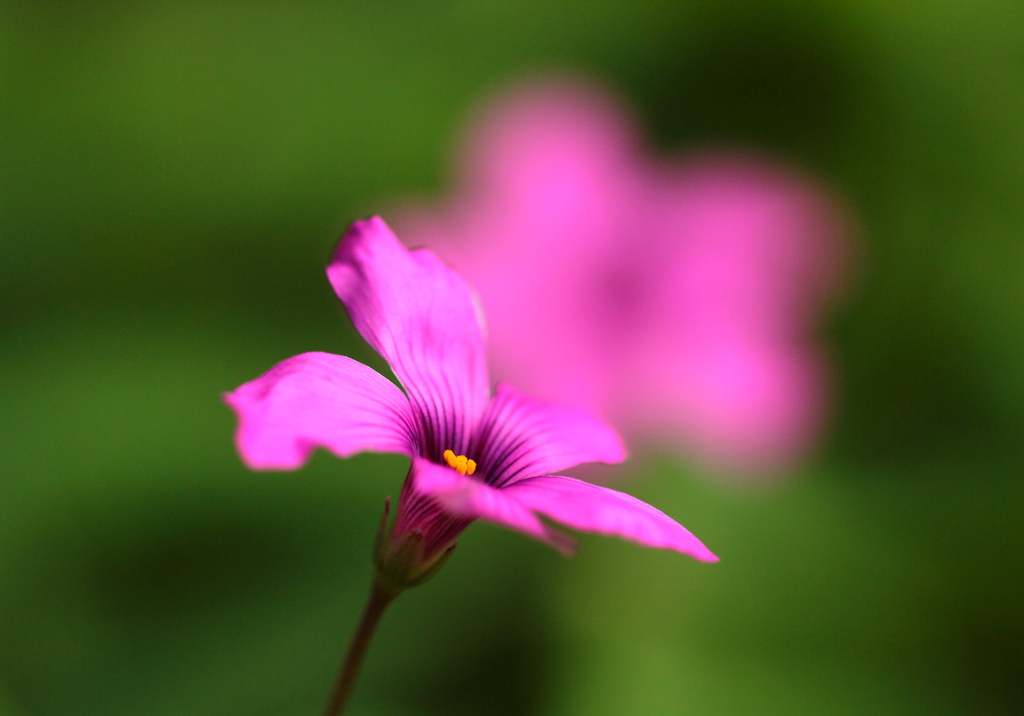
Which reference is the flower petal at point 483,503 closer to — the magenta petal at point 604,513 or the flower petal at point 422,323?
the magenta petal at point 604,513

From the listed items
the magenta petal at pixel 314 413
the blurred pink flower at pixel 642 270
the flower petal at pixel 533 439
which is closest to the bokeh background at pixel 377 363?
the blurred pink flower at pixel 642 270

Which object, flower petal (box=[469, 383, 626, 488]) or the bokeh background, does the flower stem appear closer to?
flower petal (box=[469, 383, 626, 488])

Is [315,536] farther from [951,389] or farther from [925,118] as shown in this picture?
[925,118]

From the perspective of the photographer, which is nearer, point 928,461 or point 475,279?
point 475,279

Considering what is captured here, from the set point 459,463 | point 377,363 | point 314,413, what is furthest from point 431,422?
point 377,363

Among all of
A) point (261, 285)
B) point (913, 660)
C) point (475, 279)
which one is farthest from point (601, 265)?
point (913, 660)
